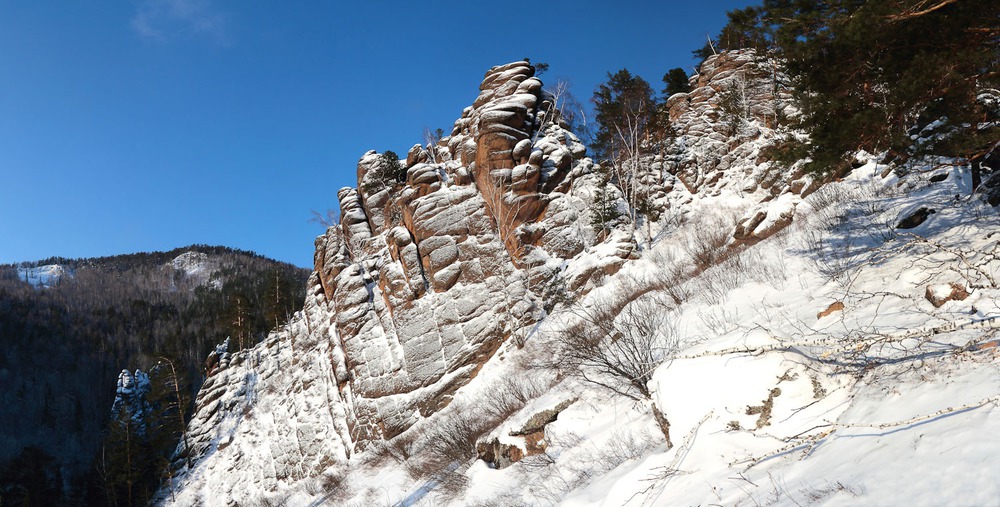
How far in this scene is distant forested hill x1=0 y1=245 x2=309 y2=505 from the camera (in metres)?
53.6

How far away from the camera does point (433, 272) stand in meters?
26.0

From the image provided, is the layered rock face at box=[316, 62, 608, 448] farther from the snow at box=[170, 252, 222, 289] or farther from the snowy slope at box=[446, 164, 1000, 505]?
the snow at box=[170, 252, 222, 289]

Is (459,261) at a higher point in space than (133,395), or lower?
lower

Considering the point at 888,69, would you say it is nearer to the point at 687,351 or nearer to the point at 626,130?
the point at 687,351

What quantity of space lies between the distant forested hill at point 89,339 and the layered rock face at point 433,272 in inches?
818

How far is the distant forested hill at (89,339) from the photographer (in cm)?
5356

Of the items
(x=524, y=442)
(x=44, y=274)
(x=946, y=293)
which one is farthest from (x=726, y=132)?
(x=44, y=274)

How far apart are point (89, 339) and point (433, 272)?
418 feet

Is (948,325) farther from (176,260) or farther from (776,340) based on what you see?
(176,260)

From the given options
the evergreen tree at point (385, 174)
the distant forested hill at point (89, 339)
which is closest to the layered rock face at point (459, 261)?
the evergreen tree at point (385, 174)

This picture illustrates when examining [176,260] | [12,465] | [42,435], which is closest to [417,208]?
[12,465]

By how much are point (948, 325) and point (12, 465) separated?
3046 inches

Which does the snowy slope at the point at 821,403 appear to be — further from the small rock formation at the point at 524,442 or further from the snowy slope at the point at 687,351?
the small rock formation at the point at 524,442

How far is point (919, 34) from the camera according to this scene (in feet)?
20.6
